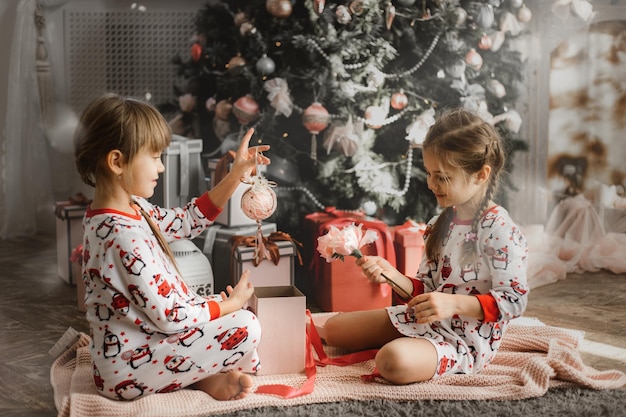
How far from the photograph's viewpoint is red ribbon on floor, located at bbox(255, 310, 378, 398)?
167cm

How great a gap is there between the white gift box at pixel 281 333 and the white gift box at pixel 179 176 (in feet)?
2.69

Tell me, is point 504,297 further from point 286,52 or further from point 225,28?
point 225,28

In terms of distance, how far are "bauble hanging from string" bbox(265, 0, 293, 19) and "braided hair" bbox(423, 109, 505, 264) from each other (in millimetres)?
1037

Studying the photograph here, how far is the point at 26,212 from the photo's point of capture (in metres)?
3.58

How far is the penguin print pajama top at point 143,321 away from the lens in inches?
60.8

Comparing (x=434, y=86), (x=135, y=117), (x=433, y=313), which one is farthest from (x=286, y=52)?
(x=433, y=313)

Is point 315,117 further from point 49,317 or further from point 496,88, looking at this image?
point 49,317

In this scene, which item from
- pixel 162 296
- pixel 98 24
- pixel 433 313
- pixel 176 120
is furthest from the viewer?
pixel 98 24

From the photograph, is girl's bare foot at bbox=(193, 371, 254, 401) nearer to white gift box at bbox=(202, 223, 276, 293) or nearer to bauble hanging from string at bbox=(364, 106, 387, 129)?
white gift box at bbox=(202, 223, 276, 293)

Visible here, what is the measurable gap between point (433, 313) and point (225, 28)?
5.38ft

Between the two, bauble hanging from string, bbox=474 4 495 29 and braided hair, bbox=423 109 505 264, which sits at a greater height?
bauble hanging from string, bbox=474 4 495 29

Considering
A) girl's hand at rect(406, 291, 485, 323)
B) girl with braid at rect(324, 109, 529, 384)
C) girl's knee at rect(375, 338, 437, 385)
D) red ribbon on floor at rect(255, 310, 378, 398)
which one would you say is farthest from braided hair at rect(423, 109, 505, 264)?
red ribbon on floor at rect(255, 310, 378, 398)

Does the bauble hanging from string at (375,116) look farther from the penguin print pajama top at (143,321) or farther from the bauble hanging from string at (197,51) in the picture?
the penguin print pajama top at (143,321)

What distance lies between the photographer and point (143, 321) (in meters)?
1.57
